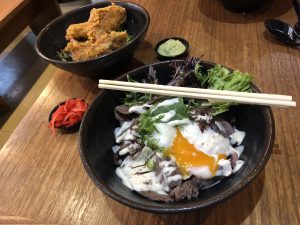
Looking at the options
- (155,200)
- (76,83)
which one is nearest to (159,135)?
(155,200)

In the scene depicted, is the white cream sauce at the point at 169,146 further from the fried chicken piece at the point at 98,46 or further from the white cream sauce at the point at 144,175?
the fried chicken piece at the point at 98,46

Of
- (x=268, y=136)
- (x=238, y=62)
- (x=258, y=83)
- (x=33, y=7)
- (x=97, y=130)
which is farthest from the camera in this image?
(x=33, y=7)

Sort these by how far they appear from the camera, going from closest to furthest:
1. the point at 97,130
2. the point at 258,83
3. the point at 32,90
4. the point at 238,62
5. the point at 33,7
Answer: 1. the point at 97,130
2. the point at 258,83
3. the point at 238,62
4. the point at 32,90
5. the point at 33,7

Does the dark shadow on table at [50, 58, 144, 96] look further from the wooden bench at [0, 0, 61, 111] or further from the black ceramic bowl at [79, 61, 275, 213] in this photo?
the wooden bench at [0, 0, 61, 111]

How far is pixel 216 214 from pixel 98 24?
1019mm

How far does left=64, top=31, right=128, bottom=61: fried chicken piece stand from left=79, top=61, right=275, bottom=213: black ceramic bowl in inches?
11.5

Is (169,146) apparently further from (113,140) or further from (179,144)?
(113,140)

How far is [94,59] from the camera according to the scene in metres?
1.22

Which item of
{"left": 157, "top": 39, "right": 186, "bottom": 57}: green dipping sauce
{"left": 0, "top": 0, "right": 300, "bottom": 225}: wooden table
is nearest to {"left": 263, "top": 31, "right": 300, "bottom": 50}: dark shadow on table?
{"left": 0, "top": 0, "right": 300, "bottom": 225}: wooden table

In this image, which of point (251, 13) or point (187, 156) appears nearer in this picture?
point (187, 156)

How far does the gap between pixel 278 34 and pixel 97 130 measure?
1.00 meters

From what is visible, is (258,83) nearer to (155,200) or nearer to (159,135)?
(159,135)

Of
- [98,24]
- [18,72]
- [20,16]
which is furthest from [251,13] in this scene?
[18,72]

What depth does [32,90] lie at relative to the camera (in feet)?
10.3
